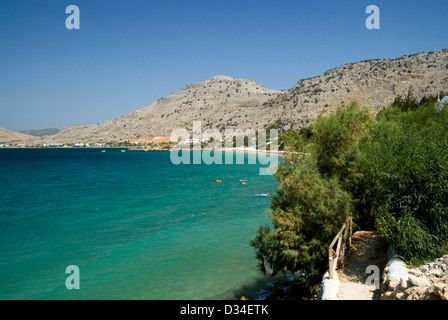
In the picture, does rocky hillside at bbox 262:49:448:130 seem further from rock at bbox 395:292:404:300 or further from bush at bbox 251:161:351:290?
rock at bbox 395:292:404:300

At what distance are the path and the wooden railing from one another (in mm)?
347

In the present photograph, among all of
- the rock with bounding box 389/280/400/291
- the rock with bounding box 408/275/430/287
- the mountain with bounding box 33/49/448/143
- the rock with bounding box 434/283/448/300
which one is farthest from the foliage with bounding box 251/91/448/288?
the mountain with bounding box 33/49/448/143

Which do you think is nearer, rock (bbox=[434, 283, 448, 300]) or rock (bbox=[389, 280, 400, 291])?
rock (bbox=[434, 283, 448, 300])

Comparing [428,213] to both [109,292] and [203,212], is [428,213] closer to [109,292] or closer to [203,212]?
[109,292]

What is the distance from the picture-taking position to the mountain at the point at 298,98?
84625mm

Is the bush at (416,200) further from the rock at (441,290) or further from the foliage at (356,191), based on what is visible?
the rock at (441,290)

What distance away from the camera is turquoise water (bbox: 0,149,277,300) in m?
14.4

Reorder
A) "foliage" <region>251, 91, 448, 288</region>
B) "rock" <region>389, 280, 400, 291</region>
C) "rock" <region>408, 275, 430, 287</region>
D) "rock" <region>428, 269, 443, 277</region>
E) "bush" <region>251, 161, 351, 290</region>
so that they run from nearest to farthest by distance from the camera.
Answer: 1. "rock" <region>408, 275, 430, 287</region>
2. "rock" <region>428, 269, 443, 277</region>
3. "rock" <region>389, 280, 400, 291</region>
4. "foliage" <region>251, 91, 448, 288</region>
5. "bush" <region>251, 161, 351, 290</region>

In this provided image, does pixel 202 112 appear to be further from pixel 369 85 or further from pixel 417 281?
pixel 417 281

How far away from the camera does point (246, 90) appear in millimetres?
184250

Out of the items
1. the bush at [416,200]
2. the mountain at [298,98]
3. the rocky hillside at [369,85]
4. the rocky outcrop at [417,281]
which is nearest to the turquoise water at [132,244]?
the bush at [416,200]
